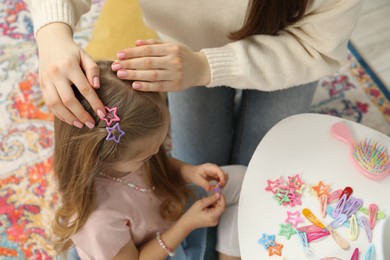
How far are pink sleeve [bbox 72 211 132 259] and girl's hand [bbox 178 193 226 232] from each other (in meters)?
0.12

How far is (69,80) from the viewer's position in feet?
1.94

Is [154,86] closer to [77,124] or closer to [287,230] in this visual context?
[77,124]

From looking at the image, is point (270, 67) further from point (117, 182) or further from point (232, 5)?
point (117, 182)

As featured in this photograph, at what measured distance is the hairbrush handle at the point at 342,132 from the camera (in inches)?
30.0

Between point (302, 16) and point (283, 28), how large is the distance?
50 mm

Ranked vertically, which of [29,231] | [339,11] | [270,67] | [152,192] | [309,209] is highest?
[339,11]

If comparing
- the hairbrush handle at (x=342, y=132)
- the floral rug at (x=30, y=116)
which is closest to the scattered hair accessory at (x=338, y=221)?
the hairbrush handle at (x=342, y=132)

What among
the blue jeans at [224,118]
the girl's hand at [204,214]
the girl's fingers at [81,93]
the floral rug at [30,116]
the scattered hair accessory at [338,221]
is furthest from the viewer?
the floral rug at [30,116]

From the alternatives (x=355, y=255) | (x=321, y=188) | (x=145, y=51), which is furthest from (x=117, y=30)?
(x=355, y=255)

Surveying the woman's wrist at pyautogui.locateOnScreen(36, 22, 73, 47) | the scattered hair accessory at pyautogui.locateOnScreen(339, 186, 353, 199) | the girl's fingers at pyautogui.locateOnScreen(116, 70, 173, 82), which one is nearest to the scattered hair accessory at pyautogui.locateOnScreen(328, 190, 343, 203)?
the scattered hair accessory at pyautogui.locateOnScreen(339, 186, 353, 199)

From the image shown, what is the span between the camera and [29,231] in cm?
112

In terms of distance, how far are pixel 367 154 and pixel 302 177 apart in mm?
113

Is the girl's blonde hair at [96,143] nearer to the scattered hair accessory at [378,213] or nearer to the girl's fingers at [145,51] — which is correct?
the girl's fingers at [145,51]

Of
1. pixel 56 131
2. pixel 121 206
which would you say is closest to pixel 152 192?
pixel 121 206
